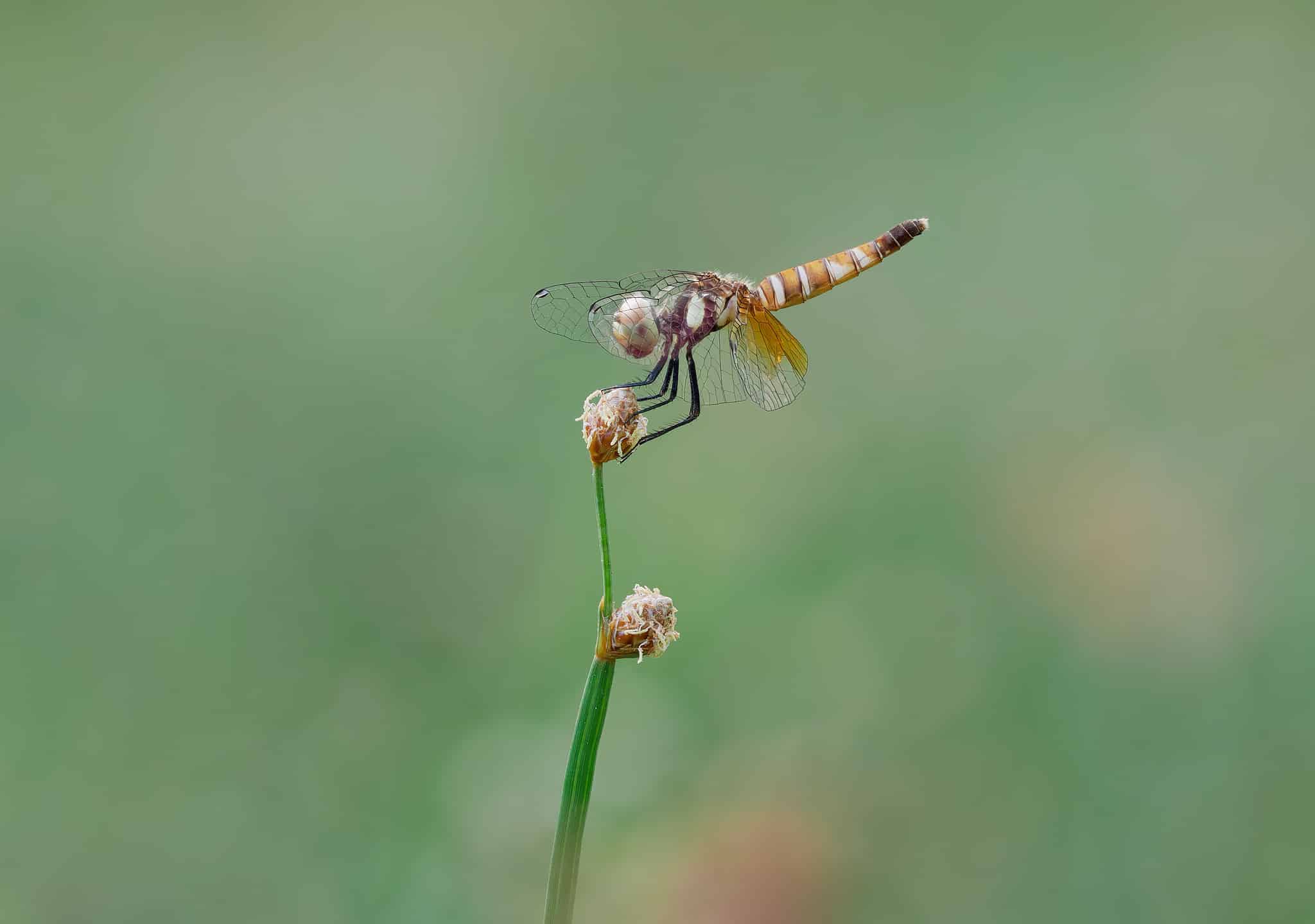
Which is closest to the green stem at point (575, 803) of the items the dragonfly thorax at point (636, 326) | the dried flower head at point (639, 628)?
the dried flower head at point (639, 628)

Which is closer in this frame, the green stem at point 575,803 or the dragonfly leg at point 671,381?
the green stem at point 575,803

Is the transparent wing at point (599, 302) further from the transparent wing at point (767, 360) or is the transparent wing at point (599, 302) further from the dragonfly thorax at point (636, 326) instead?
the transparent wing at point (767, 360)

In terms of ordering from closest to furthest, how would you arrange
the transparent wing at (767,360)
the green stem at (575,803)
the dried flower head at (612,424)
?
the green stem at (575,803)
the dried flower head at (612,424)
the transparent wing at (767,360)

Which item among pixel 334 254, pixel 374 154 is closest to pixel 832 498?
pixel 334 254

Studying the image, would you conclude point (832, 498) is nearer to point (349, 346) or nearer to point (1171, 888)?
point (1171, 888)

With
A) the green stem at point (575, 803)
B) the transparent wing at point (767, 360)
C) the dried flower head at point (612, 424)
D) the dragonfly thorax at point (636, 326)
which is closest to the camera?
the green stem at point (575, 803)

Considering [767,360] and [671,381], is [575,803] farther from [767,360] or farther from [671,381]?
[767,360]

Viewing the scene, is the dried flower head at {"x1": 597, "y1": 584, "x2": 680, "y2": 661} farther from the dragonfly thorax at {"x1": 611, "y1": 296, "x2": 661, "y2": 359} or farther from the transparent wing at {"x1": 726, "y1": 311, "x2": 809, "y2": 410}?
the transparent wing at {"x1": 726, "y1": 311, "x2": 809, "y2": 410}

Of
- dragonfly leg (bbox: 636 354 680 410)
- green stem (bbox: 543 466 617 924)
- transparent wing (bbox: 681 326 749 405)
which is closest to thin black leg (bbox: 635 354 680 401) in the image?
dragonfly leg (bbox: 636 354 680 410)
